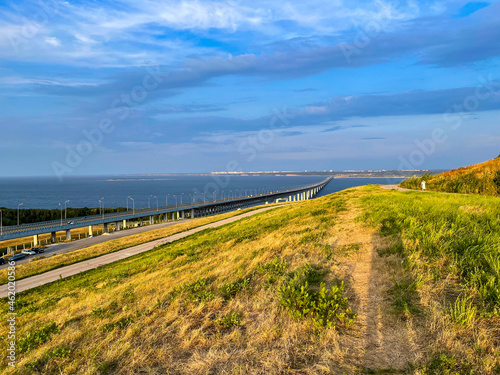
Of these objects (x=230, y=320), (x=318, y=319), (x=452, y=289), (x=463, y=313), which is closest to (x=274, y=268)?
(x=230, y=320)

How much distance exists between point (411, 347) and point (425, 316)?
1.04 metres

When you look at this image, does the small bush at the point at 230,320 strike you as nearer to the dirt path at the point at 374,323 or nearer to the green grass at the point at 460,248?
the dirt path at the point at 374,323

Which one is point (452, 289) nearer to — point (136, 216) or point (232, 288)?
point (232, 288)

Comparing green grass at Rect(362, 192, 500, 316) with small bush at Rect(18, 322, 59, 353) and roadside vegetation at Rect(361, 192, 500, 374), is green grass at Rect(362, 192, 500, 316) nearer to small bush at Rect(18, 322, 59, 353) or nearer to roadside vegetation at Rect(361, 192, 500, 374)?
roadside vegetation at Rect(361, 192, 500, 374)

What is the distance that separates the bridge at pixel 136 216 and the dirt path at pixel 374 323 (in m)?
61.5

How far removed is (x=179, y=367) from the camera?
576cm

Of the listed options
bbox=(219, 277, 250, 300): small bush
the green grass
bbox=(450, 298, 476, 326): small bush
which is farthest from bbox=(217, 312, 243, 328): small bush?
bbox=(450, 298, 476, 326): small bush

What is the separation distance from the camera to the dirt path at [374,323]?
532cm

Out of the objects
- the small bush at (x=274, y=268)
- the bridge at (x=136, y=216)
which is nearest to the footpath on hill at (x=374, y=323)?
the small bush at (x=274, y=268)

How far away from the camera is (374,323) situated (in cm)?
638

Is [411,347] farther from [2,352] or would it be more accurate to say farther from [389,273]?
[2,352]

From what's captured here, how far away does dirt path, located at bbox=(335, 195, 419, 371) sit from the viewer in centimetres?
532

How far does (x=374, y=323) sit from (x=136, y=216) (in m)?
85.1

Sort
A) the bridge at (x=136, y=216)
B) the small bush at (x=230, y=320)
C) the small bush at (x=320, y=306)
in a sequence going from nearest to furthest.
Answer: the small bush at (x=320, y=306)
the small bush at (x=230, y=320)
the bridge at (x=136, y=216)
